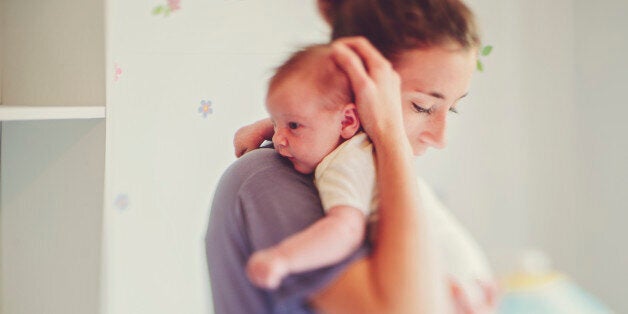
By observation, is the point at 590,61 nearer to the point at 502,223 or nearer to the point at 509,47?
the point at 509,47

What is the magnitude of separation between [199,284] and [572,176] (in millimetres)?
551

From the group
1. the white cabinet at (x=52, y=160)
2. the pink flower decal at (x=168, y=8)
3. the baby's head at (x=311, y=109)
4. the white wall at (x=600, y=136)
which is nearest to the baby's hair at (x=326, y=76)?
the baby's head at (x=311, y=109)

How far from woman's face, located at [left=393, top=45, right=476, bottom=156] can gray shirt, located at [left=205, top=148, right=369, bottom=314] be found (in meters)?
0.15

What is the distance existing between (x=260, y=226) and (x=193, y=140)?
23cm

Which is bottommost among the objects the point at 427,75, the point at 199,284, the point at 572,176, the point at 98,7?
the point at 199,284

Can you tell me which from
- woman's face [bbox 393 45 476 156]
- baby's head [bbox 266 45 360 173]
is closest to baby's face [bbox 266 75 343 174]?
baby's head [bbox 266 45 360 173]

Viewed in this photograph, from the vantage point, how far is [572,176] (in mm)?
906

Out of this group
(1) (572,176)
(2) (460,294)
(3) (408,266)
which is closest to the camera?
(3) (408,266)

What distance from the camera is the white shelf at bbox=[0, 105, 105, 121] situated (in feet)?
2.41

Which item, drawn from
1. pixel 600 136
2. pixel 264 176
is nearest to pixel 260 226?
pixel 264 176

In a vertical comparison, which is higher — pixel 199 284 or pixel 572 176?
pixel 572 176

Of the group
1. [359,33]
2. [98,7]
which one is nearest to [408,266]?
[359,33]

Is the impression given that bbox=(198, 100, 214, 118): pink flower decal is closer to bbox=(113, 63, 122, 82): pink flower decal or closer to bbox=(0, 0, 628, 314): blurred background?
bbox=(0, 0, 628, 314): blurred background

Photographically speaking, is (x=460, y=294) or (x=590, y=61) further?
(x=590, y=61)
